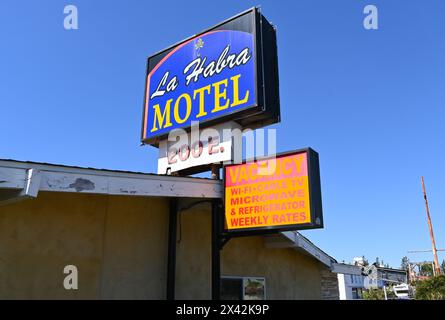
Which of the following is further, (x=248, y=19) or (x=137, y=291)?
(x=248, y=19)

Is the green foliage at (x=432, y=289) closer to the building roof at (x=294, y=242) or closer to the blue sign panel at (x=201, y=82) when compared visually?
the building roof at (x=294, y=242)

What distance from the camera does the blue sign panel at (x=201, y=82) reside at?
8471 mm

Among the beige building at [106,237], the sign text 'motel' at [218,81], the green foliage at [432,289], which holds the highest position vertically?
the sign text 'motel' at [218,81]

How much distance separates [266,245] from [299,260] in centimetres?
174

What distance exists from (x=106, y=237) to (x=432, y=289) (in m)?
→ 25.5

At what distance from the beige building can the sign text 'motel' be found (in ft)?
5.48

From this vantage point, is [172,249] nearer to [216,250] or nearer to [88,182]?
[216,250]

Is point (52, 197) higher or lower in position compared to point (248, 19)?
lower

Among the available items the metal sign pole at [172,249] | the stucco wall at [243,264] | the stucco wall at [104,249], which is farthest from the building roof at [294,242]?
the metal sign pole at [172,249]

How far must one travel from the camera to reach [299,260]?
1182cm
